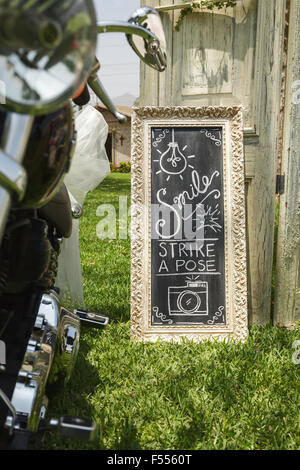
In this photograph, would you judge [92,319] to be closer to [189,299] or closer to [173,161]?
[189,299]

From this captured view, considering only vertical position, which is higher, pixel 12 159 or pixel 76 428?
pixel 12 159

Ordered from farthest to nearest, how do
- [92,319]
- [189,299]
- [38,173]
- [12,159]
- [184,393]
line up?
1. [189,299]
2. [184,393]
3. [92,319]
4. [38,173]
5. [12,159]

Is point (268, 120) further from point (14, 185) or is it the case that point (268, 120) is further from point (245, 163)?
point (14, 185)

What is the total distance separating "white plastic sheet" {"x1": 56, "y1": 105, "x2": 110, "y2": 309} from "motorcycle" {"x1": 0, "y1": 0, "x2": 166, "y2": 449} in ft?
1.45

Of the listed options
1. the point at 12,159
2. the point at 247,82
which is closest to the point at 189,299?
the point at 247,82

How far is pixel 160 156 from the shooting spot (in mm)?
2369

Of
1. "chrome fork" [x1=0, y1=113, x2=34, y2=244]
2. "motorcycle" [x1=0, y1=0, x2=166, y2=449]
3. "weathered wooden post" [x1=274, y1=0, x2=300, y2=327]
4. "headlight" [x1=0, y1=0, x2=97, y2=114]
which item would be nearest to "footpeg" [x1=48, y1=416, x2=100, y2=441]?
"motorcycle" [x1=0, y1=0, x2=166, y2=449]

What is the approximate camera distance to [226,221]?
2.34 meters

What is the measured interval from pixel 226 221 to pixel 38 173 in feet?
5.46

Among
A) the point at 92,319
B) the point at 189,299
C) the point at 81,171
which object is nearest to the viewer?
the point at 92,319

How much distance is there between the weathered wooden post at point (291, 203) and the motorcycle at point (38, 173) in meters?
1.21

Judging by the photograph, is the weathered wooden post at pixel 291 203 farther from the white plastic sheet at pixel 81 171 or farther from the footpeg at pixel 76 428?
the footpeg at pixel 76 428

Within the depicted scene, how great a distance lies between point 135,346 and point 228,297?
551 millimetres

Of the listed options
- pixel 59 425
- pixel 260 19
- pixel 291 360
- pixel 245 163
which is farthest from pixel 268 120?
pixel 59 425
